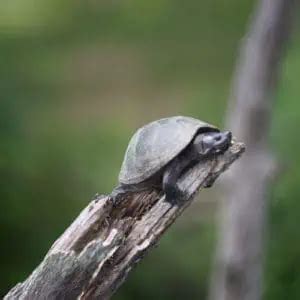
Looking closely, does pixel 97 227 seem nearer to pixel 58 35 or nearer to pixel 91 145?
pixel 91 145

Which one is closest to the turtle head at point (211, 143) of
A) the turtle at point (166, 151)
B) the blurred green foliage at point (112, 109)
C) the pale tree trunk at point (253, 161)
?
the turtle at point (166, 151)

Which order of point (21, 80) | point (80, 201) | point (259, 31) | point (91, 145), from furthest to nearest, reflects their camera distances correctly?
point (91, 145)
point (21, 80)
point (80, 201)
point (259, 31)

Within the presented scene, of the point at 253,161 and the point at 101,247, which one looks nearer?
the point at 101,247

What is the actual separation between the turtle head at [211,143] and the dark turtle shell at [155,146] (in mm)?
22

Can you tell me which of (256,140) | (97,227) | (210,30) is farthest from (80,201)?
(97,227)

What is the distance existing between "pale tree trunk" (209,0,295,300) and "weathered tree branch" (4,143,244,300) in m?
1.30

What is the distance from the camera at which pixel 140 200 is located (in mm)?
1990

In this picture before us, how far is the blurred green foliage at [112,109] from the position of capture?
4809 millimetres

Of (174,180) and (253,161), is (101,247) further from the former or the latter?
(253,161)

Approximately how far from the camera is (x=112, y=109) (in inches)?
314

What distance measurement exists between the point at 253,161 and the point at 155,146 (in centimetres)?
141

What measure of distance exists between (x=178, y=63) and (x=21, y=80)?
2.76 m

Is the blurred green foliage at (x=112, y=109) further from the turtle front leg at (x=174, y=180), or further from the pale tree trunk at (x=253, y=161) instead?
the turtle front leg at (x=174, y=180)

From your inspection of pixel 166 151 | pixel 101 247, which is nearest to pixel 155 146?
pixel 166 151
